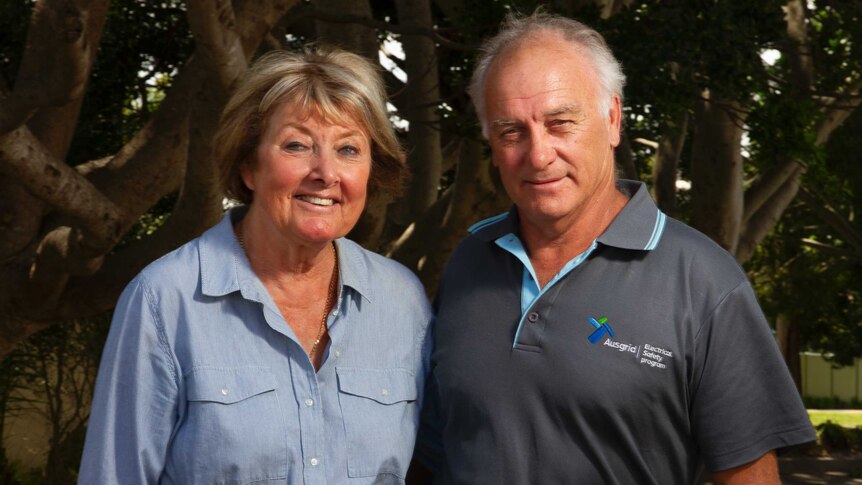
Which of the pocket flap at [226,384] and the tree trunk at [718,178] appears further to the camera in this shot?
the tree trunk at [718,178]

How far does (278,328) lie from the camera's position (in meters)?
3.03

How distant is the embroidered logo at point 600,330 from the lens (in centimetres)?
297

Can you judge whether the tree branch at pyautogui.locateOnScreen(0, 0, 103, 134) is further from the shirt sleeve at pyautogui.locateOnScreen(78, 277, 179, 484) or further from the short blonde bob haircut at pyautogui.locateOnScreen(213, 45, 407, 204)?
the shirt sleeve at pyautogui.locateOnScreen(78, 277, 179, 484)

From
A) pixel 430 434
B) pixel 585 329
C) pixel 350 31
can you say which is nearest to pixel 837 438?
pixel 350 31

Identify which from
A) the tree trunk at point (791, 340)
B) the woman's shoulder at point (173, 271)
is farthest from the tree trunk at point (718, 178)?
the tree trunk at point (791, 340)

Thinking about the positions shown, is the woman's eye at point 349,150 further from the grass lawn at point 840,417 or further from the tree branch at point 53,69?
the grass lawn at point 840,417

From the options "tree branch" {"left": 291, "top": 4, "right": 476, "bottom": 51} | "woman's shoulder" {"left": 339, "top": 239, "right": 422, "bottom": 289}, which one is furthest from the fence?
"woman's shoulder" {"left": 339, "top": 239, "right": 422, "bottom": 289}

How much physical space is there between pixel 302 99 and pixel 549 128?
0.68 metres

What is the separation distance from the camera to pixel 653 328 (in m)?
2.92

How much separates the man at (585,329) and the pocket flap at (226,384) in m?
0.55

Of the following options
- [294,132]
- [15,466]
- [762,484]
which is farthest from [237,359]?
[15,466]

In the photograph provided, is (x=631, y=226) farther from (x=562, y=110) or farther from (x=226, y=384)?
(x=226, y=384)

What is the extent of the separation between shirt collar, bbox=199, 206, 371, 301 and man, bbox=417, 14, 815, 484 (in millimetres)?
304

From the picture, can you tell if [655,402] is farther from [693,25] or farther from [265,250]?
[693,25]
